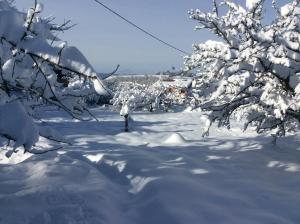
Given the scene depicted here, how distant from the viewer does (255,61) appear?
19.9 ft

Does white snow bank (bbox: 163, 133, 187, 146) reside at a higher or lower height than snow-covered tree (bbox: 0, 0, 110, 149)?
lower

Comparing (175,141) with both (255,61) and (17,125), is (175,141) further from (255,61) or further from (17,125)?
(17,125)

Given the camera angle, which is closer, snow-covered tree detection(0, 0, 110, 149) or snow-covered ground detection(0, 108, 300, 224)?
snow-covered tree detection(0, 0, 110, 149)

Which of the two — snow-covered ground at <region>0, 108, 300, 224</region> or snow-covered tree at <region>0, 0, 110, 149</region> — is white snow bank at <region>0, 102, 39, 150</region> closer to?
snow-covered tree at <region>0, 0, 110, 149</region>

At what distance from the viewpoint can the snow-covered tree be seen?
10.2 feet

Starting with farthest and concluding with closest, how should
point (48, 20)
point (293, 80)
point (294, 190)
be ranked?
1. point (294, 190)
2. point (293, 80)
3. point (48, 20)

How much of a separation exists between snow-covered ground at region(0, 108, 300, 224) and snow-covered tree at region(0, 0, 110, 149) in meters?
1.24

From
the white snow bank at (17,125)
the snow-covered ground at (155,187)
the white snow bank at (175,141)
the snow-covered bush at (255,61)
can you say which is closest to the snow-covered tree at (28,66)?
the white snow bank at (17,125)

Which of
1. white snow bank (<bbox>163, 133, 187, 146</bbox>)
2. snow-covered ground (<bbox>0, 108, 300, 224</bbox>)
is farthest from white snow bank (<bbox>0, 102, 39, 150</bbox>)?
white snow bank (<bbox>163, 133, 187, 146</bbox>)

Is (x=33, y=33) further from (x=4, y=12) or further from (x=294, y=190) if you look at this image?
(x=294, y=190)

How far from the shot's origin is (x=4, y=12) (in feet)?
10.3

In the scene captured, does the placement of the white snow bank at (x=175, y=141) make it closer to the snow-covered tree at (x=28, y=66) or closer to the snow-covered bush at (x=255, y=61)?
the snow-covered bush at (x=255, y=61)

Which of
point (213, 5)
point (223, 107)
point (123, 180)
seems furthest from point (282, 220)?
point (213, 5)

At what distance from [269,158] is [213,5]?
366 centimetres
